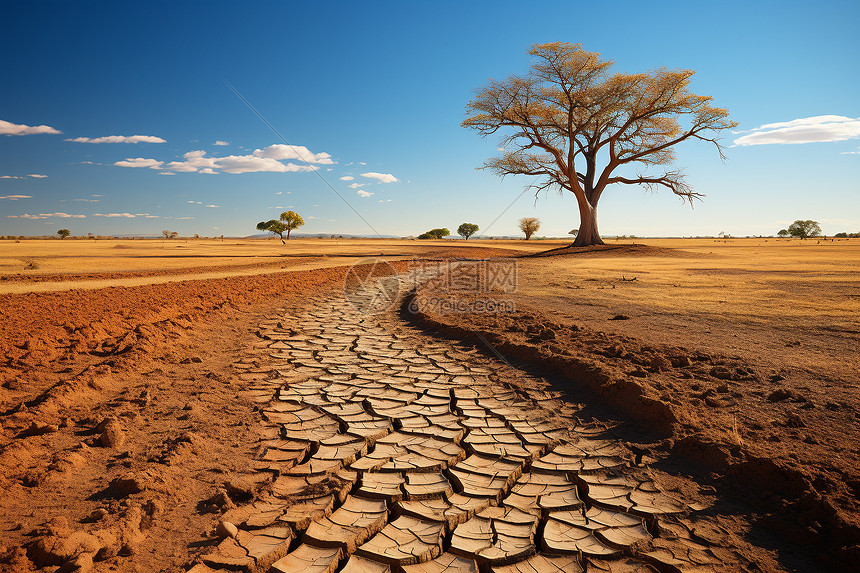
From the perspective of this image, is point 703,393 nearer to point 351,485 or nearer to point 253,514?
point 351,485

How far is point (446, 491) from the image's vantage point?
2471 millimetres

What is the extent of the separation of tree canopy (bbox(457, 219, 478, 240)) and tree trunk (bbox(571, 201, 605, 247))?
63595 mm

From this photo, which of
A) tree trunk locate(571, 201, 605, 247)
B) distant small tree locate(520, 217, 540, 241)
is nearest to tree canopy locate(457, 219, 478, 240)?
distant small tree locate(520, 217, 540, 241)

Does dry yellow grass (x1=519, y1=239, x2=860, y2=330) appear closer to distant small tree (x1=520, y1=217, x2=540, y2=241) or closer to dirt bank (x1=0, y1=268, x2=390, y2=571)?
dirt bank (x1=0, y1=268, x2=390, y2=571)

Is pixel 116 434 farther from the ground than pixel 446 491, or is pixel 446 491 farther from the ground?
pixel 116 434

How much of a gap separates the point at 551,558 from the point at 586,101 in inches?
1067

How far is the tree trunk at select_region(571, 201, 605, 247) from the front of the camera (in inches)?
1022

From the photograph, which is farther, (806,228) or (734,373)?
(806,228)

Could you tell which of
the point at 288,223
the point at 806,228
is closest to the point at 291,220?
the point at 288,223

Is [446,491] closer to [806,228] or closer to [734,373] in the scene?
[734,373]

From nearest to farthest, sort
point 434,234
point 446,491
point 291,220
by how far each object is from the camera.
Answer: point 446,491, point 291,220, point 434,234

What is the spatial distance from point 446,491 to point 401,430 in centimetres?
90

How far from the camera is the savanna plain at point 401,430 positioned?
1.97 metres

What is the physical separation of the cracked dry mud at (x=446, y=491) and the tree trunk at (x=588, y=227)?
2390cm
